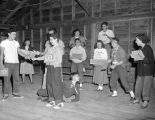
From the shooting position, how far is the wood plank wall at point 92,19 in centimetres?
837

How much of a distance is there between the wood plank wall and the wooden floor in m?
3.21

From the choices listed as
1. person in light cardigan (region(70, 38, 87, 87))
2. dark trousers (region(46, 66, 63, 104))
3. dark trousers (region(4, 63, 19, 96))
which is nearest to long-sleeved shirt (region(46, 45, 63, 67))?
dark trousers (region(46, 66, 63, 104))

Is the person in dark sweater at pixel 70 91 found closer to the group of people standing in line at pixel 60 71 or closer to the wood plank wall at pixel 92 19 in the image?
the group of people standing in line at pixel 60 71

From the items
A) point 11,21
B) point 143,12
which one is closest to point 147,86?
point 143,12

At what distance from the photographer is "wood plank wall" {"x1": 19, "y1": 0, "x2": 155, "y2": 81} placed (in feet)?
27.5

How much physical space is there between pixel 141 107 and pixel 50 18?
7.23 m

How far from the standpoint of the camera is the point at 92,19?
31.4 feet

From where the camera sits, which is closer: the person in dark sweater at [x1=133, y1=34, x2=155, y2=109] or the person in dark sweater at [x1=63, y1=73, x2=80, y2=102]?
the person in dark sweater at [x1=133, y1=34, x2=155, y2=109]

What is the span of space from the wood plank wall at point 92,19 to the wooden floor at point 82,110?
3213 mm

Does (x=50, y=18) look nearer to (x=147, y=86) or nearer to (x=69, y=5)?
(x=69, y=5)

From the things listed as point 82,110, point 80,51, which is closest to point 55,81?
point 82,110

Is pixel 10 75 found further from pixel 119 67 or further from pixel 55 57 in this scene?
pixel 119 67

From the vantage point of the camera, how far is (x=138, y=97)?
218 inches

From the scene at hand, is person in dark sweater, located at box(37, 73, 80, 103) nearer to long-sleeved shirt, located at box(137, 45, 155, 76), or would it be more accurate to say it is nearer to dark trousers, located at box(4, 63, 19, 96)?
dark trousers, located at box(4, 63, 19, 96)
